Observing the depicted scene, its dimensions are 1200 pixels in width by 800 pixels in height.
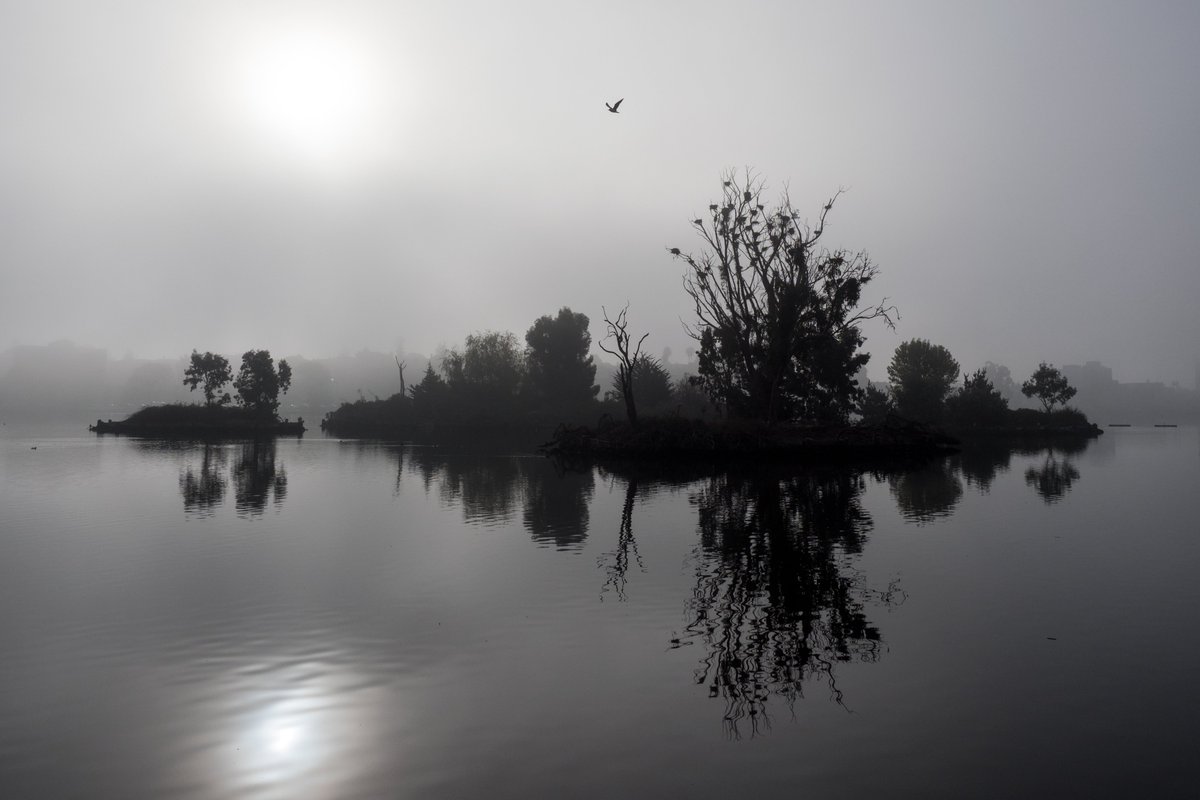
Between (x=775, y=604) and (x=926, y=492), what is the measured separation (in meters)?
15.6

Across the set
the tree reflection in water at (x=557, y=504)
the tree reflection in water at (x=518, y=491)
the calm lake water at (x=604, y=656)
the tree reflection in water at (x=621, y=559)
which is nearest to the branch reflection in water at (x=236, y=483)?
the calm lake water at (x=604, y=656)

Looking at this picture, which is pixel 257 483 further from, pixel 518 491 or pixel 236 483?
pixel 518 491

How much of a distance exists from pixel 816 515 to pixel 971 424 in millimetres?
69403

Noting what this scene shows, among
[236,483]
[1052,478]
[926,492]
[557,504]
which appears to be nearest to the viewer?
[557,504]

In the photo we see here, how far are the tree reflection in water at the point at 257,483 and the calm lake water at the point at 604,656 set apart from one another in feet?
10.4

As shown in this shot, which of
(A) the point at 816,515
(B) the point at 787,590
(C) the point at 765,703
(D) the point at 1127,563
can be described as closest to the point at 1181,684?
(C) the point at 765,703

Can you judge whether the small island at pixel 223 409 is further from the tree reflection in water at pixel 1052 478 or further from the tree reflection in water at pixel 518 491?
the tree reflection in water at pixel 1052 478

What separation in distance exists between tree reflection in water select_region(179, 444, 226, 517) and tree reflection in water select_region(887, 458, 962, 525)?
57.8 ft

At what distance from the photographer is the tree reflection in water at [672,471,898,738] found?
7340 mm

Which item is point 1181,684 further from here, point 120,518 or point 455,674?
point 120,518

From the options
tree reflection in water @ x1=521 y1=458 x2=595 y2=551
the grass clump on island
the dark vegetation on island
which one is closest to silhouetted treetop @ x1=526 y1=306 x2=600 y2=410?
the dark vegetation on island

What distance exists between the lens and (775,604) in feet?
33.2

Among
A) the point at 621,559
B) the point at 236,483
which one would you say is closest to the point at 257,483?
the point at 236,483

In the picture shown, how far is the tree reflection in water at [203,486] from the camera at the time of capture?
2145 cm
